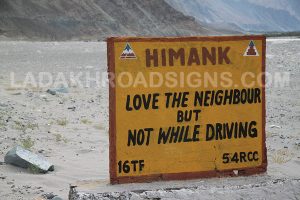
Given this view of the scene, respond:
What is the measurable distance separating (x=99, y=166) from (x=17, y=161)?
3.66 feet

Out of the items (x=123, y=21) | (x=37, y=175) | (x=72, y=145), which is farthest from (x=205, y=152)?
(x=123, y=21)

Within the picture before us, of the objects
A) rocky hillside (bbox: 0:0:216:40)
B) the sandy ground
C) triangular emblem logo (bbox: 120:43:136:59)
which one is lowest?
the sandy ground

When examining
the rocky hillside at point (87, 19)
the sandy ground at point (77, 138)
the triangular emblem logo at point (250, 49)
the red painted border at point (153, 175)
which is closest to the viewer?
the red painted border at point (153, 175)

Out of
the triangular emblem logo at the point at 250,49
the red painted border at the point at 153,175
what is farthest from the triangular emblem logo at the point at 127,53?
the triangular emblem logo at the point at 250,49

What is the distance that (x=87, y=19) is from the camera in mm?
76812

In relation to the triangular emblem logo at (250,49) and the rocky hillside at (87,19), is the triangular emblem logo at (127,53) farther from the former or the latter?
the rocky hillside at (87,19)

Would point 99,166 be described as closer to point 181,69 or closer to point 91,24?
point 181,69

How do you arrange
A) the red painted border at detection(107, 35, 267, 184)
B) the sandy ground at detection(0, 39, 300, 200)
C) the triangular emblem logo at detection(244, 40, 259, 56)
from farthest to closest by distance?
the triangular emblem logo at detection(244, 40, 259, 56) < the sandy ground at detection(0, 39, 300, 200) < the red painted border at detection(107, 35, 267, 184)

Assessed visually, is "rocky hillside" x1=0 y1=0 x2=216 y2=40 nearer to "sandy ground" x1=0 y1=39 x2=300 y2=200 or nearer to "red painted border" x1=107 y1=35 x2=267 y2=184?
"sandy ground" x1=0 y1=39 x2=300 y2=200

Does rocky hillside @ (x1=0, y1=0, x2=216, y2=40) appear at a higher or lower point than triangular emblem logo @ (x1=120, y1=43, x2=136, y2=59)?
higher

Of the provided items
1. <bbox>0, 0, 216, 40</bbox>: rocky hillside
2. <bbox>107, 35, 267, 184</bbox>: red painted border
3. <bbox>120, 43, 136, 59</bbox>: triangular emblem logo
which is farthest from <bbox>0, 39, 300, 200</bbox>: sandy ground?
<bbox>0, 0, 216, 40</bbox>: rocky hillside

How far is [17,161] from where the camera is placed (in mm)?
6418

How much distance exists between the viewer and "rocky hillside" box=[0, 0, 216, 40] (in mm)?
65812

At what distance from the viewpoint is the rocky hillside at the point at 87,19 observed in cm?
6581
